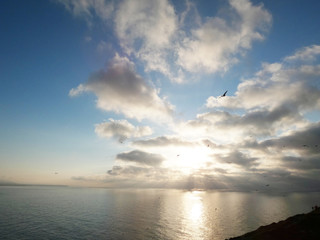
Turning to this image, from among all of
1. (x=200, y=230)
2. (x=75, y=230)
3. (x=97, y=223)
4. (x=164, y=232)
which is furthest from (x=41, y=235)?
(x=200, y=230)

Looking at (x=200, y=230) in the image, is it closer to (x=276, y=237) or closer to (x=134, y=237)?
(x=134, y=237)

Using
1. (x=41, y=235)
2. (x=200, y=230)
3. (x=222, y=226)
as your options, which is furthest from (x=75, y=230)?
(x=222, y=226)

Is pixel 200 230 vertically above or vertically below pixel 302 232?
below

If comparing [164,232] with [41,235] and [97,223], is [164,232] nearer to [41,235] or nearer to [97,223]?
[97,223]

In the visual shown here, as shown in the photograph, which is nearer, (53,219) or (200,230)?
(200,230)

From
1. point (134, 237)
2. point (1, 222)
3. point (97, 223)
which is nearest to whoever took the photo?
point (134, 237)

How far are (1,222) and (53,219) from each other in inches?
929

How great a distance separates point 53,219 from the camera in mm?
111500

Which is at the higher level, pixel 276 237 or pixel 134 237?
pixel 276 237

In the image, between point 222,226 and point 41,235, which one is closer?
point 41,235

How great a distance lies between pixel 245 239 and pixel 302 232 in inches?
491

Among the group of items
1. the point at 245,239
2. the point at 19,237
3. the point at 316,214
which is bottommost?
the point at 19,237

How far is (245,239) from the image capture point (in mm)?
46500

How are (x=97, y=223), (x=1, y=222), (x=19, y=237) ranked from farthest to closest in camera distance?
(x=97, y=223)
(x=1, y=222)
(x=19, y=237)
